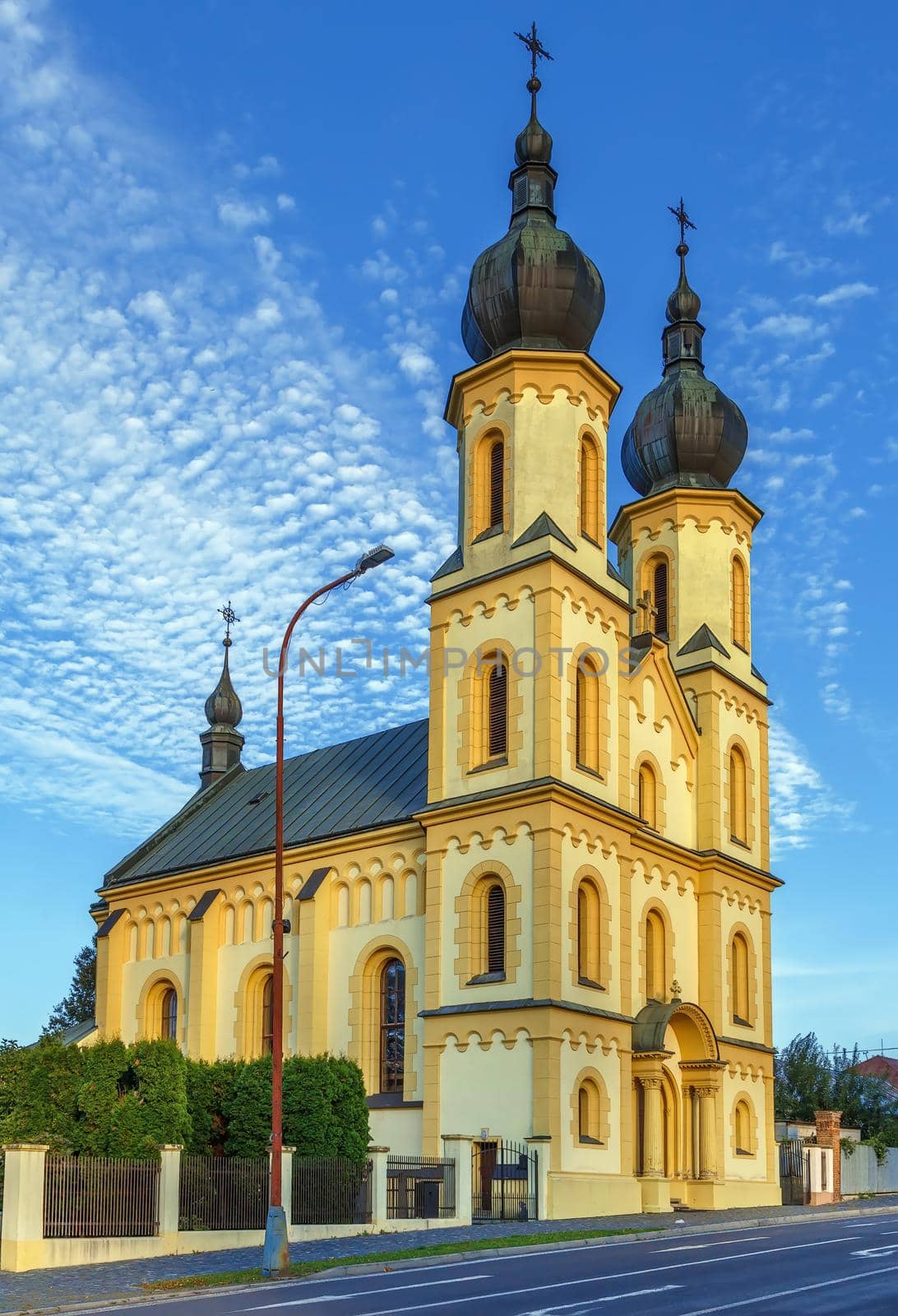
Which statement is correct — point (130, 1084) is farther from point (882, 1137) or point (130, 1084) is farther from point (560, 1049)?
point (882, 1137)

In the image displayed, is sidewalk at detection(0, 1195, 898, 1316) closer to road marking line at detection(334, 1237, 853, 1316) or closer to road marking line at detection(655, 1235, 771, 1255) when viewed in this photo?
road marking line at detection(655, 1235, 771, 1255)

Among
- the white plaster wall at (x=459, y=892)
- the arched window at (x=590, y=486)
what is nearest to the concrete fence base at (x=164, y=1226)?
the white plaster wall at (x=459, y=892)

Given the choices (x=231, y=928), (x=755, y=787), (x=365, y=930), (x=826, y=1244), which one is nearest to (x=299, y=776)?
(x=231, y=928)

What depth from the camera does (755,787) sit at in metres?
41.9

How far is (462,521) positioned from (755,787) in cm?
1176

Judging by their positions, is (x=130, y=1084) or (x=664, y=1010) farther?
(x=664, y=1010)

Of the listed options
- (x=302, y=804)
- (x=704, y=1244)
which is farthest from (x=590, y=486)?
(x=704, y=1244)

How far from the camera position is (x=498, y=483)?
1426 inches

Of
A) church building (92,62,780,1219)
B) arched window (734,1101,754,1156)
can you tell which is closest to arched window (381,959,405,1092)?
church building (92,62,780,1219)

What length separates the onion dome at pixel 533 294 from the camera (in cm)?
3625

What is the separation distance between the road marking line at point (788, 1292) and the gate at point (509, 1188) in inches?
440

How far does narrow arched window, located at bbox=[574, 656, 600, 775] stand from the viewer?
112ft

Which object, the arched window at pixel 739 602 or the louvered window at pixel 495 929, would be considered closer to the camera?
the louvered window at pixel 495 929

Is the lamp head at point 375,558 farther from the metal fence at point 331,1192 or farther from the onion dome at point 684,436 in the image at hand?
the onion dome at point 684,436
